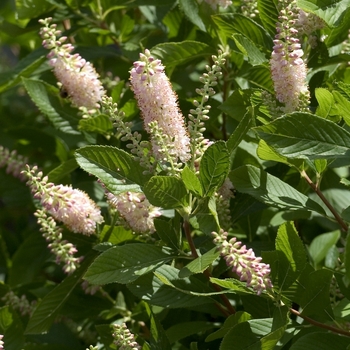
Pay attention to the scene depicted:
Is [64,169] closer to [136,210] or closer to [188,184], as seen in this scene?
[136,210]

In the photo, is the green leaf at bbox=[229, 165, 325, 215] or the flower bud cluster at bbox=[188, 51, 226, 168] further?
the green leaf at bbox=[229, 165, 325, 215]

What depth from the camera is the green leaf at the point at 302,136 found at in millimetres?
1034

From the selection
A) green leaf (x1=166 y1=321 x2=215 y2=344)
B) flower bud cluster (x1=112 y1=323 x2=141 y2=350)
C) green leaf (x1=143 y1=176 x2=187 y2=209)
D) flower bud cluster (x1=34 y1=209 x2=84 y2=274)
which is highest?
green leaf (x1=143 y1=176 x2=187 y2=209)

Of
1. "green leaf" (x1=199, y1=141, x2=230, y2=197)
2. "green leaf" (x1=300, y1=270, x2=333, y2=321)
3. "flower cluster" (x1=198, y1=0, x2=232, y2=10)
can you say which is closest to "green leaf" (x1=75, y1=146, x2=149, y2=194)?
"green leaf" (x1=199, y1=141, x2=230, y2=197)

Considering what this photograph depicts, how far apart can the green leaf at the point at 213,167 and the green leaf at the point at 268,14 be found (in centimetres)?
46

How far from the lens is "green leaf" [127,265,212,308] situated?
123 cm

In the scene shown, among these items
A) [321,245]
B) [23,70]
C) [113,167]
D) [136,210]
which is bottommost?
[321,245]

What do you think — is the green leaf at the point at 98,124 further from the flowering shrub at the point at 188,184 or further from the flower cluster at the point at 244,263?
the flower cluster at the point at 244,263

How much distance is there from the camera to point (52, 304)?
1424 mm

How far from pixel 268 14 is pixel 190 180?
0.51 meters

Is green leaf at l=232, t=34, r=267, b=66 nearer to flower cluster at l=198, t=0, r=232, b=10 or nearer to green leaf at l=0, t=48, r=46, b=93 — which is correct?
flower cluster at l=198, t=0, r=232, b=10

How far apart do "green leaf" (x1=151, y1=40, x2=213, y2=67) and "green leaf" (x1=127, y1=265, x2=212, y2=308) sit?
0.51 meters

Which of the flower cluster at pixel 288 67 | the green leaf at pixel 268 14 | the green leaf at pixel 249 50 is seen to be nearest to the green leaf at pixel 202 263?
the flower cluster at pixel 288 67

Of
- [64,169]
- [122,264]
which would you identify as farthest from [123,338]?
[64,169]
